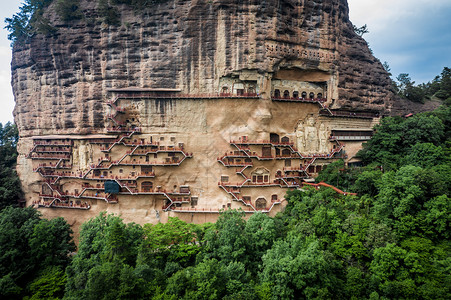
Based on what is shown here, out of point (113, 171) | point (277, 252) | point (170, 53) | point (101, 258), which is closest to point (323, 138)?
point (277, 252)

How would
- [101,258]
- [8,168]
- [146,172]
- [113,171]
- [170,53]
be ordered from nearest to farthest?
[101,258] < [170,53] < [146,172] < [113,171] < [8,168]

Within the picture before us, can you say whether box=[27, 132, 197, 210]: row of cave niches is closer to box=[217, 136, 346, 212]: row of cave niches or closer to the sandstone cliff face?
the sandstone cliff face

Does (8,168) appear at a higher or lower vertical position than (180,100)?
lower

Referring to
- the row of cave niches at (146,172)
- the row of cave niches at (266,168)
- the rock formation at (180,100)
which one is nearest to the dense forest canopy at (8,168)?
the rock formation at (180,100)

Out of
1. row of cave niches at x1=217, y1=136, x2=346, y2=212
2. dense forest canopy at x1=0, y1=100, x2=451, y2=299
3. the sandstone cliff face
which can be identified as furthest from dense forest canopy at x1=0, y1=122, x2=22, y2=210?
row of cave niches at x1=217, y1=136, x2=346, y2=212

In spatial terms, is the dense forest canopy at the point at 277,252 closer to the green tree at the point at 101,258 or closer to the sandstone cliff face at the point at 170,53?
the green tree at the point at 101,258

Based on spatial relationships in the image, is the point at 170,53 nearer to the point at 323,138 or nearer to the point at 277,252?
the point at 323,138

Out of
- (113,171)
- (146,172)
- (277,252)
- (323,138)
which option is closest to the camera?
(277,252)

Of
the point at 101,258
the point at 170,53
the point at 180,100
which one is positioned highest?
the point at 170,53

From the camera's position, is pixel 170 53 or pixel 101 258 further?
pixel 170 53

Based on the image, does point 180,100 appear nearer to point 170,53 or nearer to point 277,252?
point 170,53
